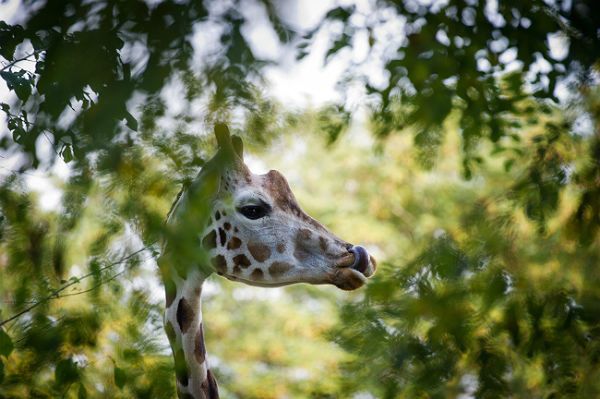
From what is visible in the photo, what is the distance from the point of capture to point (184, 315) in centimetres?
326

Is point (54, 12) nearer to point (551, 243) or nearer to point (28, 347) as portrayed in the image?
point (28, 347)

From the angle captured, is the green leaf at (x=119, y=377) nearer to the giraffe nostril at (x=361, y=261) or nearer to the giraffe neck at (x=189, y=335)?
the giraffe neck at (x=189, y=335)

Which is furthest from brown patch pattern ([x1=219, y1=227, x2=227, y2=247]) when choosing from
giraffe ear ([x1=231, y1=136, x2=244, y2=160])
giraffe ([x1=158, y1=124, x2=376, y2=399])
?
giraffe ear ([x1=231, y1=136, x2=244, y2=160])

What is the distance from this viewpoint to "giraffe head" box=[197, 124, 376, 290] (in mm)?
3182

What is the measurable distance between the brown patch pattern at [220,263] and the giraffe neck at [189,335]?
0.07m

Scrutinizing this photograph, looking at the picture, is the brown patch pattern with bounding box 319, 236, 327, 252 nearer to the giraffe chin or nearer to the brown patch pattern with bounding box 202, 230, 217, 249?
the giraffe chin

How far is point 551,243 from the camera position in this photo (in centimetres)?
305

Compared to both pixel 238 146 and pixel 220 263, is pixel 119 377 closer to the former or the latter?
pixel 220 263

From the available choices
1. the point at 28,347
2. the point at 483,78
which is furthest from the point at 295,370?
the point at 28,347

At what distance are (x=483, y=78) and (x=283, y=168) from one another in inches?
399

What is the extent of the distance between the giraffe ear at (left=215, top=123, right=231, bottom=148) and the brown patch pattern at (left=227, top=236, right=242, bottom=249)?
17.2 inches

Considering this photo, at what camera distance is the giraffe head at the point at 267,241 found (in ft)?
10.4

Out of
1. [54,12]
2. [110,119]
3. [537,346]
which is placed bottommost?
[537,346]

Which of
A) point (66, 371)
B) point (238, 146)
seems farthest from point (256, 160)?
point (66, 371)
